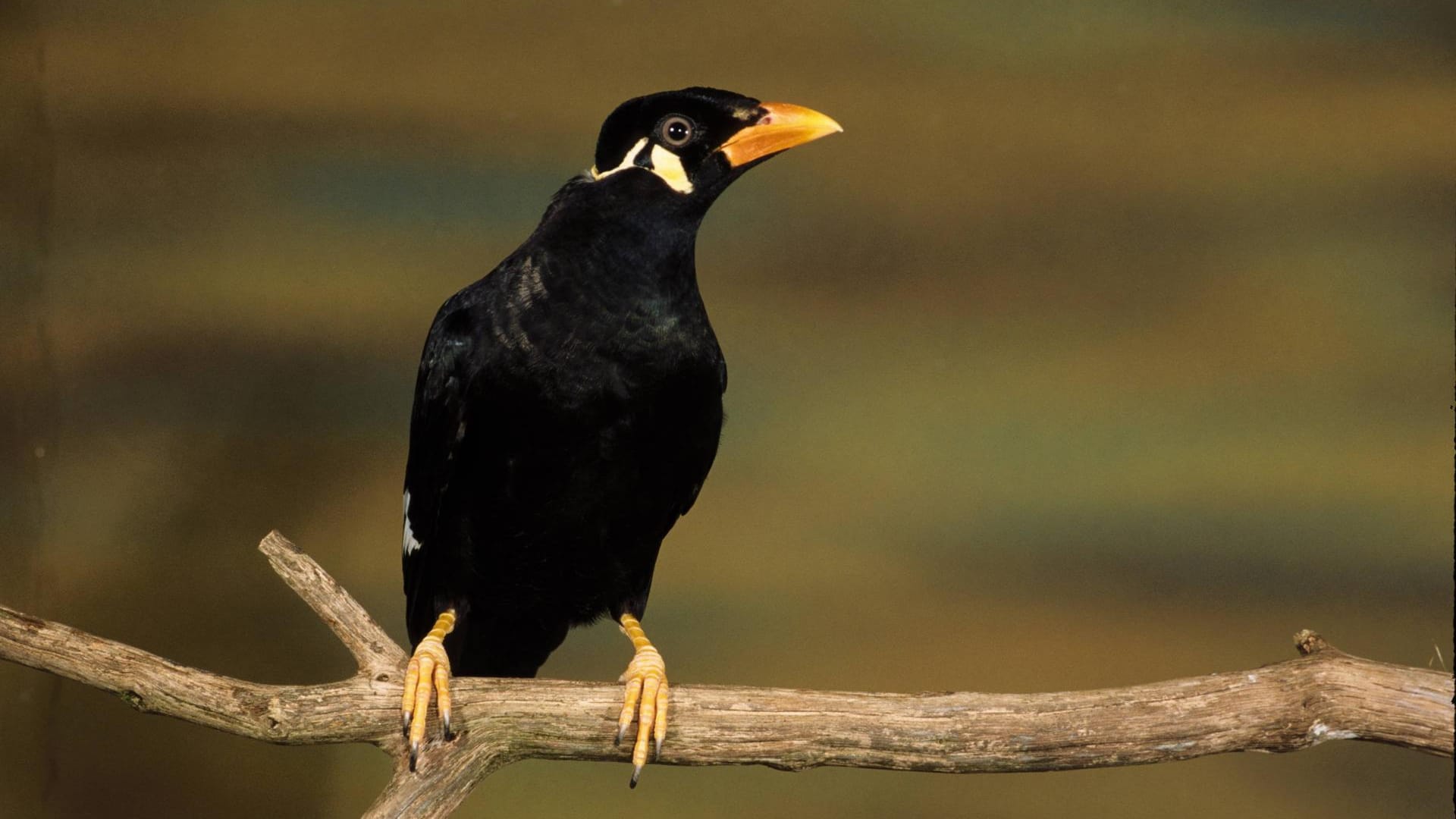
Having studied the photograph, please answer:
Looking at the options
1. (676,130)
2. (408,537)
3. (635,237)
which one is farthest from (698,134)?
(408,537)

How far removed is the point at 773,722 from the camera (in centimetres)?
242

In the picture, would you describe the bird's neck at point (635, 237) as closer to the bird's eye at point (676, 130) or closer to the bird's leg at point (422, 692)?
the bird's eye at point (676, 130)

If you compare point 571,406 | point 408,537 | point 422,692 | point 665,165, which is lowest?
point 422,692

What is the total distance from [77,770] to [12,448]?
919 millimetres

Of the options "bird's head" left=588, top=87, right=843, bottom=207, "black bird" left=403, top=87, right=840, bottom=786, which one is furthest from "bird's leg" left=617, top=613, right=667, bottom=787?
"bird's head" left=588, top=87, right=843, bottom=207

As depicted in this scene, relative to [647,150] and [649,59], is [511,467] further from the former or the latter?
[649,59]

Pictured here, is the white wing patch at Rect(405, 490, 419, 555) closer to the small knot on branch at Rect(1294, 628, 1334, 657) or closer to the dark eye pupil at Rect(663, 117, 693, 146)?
the dark eye pupil at Rect(663, 117, 693, 146)

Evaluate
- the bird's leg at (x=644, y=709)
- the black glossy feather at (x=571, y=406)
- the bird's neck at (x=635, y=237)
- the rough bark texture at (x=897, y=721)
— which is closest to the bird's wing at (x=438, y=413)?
the black glossy feather at (x=571, y=406)

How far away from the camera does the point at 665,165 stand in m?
2.60

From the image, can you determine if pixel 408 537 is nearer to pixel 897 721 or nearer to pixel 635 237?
pixel 635 237

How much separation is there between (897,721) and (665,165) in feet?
3.43

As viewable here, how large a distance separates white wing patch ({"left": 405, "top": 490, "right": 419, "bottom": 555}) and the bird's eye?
868 mm

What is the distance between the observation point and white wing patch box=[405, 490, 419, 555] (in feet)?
9.43

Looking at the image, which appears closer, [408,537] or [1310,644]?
[1310,644]
